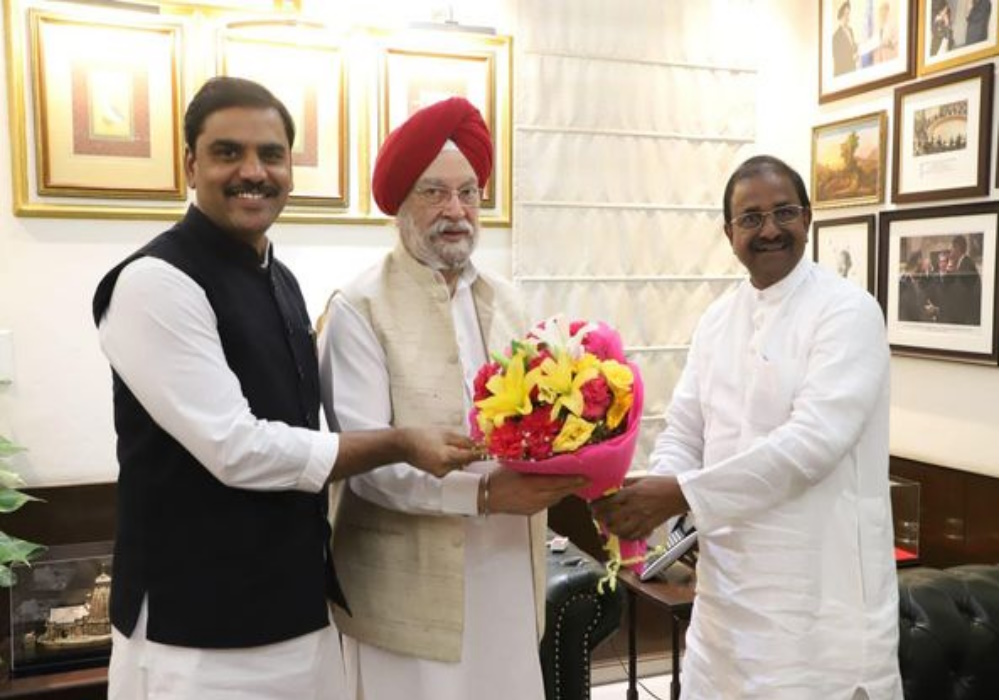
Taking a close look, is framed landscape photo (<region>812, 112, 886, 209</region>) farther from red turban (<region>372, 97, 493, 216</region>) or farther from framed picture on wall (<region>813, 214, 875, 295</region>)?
red turban (<region>372, 97, 493, 216</region>)

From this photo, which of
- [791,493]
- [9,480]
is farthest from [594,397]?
[9,480]

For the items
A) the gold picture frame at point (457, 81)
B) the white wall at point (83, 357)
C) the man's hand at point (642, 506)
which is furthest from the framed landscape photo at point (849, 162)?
the man's hand at point (642, 506)

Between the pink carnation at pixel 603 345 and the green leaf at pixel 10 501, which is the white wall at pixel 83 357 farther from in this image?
the pink carnation at pixel 603 345

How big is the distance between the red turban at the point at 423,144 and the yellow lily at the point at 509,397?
0.53 m

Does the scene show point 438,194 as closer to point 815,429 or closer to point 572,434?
point 572,434

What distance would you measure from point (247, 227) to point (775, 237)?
3.52ft

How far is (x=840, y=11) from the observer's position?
354cm

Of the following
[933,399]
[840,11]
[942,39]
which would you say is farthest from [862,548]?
[840,11]

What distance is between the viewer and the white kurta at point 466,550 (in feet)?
5.30

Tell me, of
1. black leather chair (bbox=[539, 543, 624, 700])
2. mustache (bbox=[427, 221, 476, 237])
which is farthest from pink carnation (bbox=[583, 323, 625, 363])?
black leather chair (bbox=[539, 543, 624, 700])

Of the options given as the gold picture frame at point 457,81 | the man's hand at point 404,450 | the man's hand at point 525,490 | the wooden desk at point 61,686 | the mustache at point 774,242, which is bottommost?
the wooden desk at point 61,686

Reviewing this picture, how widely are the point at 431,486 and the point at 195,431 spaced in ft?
1.43

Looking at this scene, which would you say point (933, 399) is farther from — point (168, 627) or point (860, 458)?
point (168, 627)

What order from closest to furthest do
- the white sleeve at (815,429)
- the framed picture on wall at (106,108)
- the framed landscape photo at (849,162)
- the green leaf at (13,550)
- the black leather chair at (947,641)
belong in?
the white sleeve at (815,429), the black leather chair at (947,641), the green leaf at (13,550), the framed picture on wall at (106,108), the framed landscape photo at (849,162)
